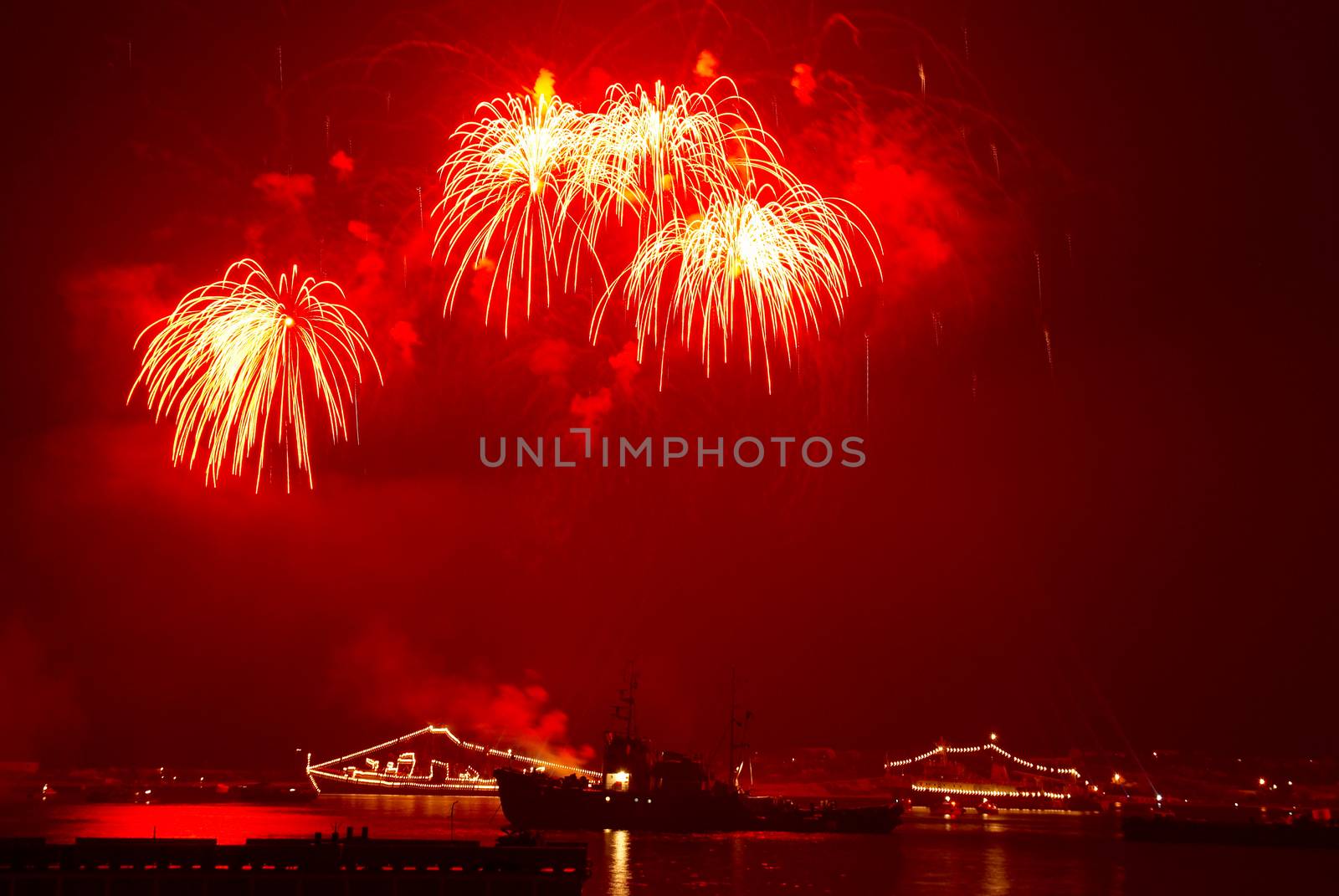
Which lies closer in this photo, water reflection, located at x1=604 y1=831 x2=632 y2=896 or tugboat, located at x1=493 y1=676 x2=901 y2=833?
water reflection, located at x1=604 y1=831 x2=632 y2=896

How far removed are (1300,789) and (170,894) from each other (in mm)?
210802

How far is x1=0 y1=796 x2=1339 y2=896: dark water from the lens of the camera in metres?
43.2

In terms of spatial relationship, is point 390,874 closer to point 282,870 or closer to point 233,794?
point 282,870

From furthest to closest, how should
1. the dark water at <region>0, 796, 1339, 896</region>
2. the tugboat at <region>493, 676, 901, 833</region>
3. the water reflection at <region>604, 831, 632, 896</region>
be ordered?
the tugboat at <region>493, 676, 901, 833</region>, the dark water at <region>0, 796, 1339, 896</region>, the water reflection at <region>604, 831, 632, 896</region>

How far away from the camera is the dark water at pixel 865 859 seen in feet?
142

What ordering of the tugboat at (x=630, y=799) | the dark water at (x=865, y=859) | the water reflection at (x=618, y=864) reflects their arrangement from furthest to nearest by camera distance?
the tugboat at (x=630, y=799)
the dark water at (x=865, y=859)
the water reflection at (x=618, y=864)

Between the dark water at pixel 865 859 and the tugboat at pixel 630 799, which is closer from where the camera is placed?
the dark water at pixel 865 859

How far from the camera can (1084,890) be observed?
43062 millimetres

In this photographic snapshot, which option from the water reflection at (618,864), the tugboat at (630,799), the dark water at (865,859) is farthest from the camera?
the tugboat at (630,799)

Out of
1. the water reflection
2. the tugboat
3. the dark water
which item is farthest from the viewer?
the tugboat

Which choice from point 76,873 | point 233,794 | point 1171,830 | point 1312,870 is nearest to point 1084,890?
point 1312,870

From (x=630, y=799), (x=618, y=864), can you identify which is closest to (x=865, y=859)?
(x=618, y=864)

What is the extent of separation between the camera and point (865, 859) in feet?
191

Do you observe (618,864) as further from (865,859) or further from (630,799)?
(630,799)
